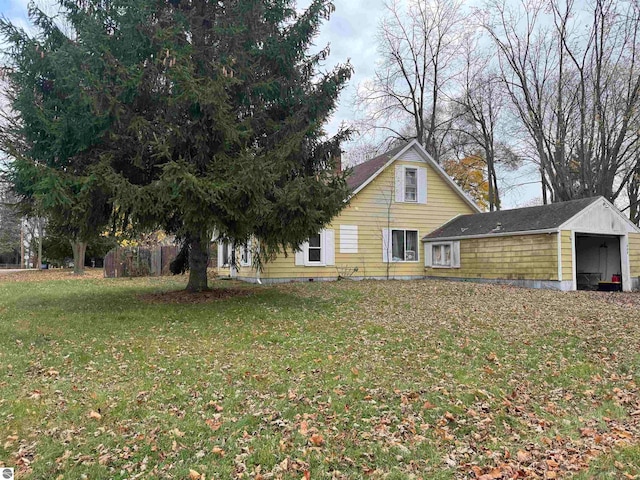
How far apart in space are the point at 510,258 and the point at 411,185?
17.2 ft

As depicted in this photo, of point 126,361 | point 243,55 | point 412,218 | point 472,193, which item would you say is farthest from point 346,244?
point 472,193

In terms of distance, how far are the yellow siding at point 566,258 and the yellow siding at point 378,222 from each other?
5742 millimetres

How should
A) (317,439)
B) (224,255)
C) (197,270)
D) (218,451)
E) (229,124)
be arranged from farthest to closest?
1. (224,255)
2. (197,270)
3. (229,124)
4. (317,439)
5. (218,451)

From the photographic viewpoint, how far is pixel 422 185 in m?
17.9


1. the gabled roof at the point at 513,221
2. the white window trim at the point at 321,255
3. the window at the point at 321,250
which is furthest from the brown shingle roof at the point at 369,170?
the gabled roof at the point at 513,221

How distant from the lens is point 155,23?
28.8ft

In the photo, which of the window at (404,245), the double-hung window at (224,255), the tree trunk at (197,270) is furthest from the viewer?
the double-hung window at (224,255)

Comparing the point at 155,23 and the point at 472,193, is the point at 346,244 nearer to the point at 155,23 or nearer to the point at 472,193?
the point at 155,23

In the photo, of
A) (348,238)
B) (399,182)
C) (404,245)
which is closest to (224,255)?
(348,238)

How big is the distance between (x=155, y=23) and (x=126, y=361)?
22.9ft

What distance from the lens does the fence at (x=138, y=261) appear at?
19453 mm

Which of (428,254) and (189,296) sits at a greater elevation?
(428,254)

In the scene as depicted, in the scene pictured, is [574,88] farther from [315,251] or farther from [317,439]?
[317,439]

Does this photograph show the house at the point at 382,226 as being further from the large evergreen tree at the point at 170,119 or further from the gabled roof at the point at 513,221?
the large evergreen tree at the point at 170,119
